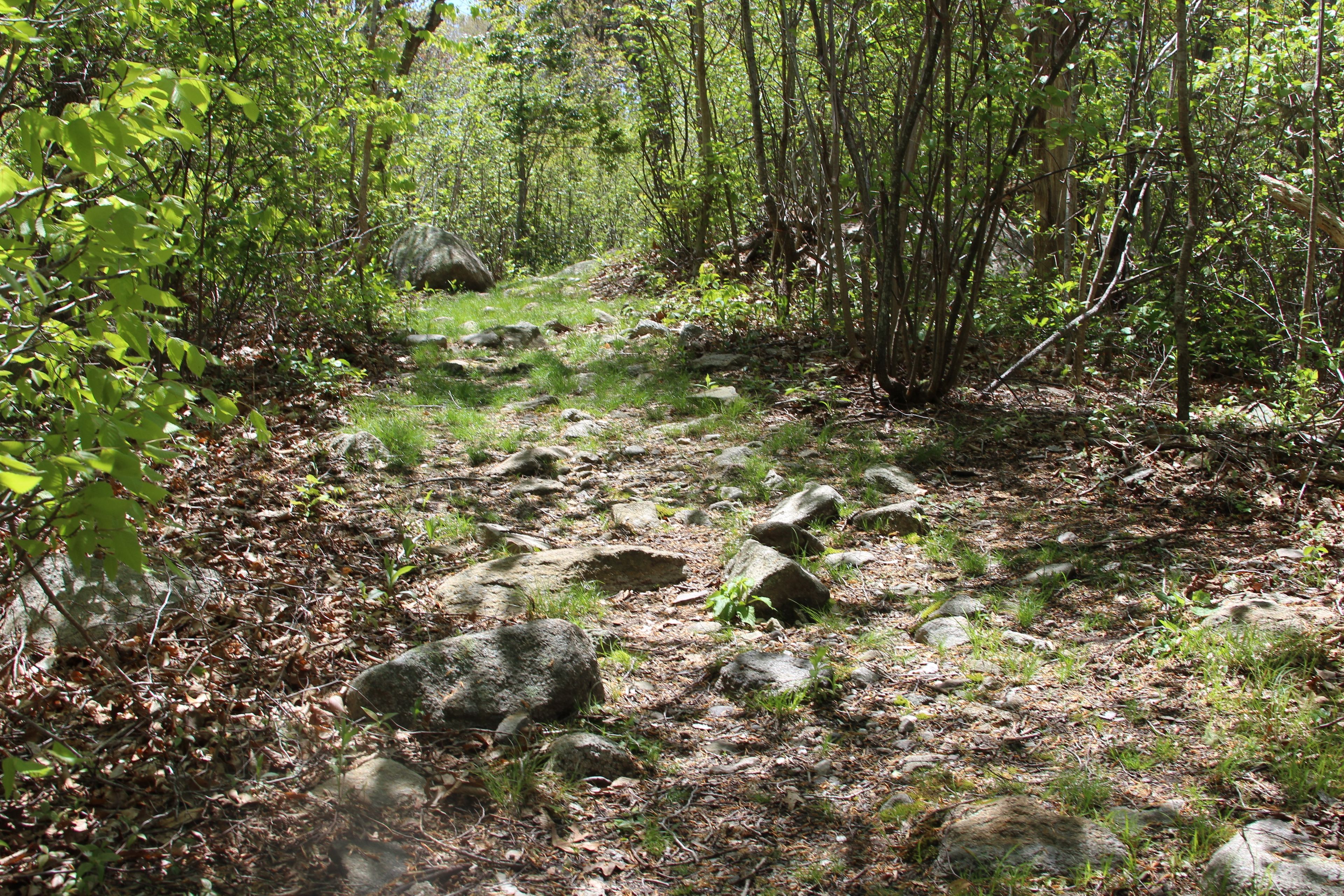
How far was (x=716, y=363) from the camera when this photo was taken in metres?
8.36

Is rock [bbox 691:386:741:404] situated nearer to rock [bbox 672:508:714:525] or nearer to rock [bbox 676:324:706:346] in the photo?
rock [bbox 676:324:706:346]

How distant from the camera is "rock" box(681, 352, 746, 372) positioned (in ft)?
27.1

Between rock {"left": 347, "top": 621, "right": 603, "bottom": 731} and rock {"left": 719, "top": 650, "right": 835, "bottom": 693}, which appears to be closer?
rock {"left": 347, "top": 621, "right": 603, "bottom": 731}

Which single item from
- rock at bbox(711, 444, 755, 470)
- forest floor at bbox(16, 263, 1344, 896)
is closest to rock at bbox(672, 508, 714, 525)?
forest floor at bbox(16, 263, 1344, 896)

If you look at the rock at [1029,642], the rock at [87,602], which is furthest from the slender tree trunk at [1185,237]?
the rock at [87,602]

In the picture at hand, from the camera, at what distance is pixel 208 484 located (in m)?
4.36

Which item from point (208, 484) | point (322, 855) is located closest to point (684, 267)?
point (208, 484)

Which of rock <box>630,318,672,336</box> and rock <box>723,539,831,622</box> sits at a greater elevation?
rock <box>630,318,672,336</box>

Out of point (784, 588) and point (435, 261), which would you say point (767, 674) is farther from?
point (435, 261)

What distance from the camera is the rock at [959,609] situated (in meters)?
3.76

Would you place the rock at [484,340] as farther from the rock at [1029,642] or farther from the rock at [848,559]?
the rock at [1029,642]

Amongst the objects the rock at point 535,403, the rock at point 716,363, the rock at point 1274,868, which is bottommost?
the rock at point 1274,868

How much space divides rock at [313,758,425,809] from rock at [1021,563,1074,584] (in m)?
2.79

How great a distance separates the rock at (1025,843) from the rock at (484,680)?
1.34 metres
